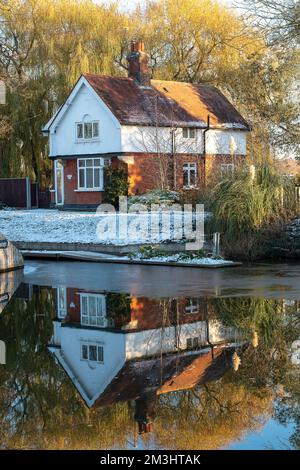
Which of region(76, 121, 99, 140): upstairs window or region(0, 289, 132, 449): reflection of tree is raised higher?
region(76, 121, 99, 140): upstairs window

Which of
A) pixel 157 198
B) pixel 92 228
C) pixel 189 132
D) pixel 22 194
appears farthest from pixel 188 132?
pixel 92 228

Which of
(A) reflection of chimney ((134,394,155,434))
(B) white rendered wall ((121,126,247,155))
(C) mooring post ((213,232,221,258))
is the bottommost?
(A) reflection of chimney ((134,394,155,434))

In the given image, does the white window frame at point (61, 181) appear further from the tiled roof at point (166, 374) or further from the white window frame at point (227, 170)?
the tiled roof at point (166, 374)

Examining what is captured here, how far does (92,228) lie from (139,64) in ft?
52.1

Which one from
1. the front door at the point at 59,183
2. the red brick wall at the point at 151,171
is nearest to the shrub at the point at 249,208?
the red brick wall at the point at 151,171

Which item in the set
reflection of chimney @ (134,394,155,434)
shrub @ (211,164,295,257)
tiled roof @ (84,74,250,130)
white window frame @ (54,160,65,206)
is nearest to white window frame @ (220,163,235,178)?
shrub @ (211,164,295,257)

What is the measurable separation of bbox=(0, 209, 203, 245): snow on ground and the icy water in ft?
32.6

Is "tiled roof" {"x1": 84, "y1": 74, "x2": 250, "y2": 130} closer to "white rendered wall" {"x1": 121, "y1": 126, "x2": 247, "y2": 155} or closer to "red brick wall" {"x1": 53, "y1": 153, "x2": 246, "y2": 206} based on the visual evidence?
"white rendered wall" {"x1": 121, "y1": 126, "x2": 247, "y2": 155}

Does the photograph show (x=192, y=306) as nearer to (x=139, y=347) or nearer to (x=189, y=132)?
(x=139, y=347)

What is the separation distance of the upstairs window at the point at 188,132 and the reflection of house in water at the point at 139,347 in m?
27.1

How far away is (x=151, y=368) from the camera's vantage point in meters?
8.98

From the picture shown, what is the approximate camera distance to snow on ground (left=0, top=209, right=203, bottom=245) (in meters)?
26.0

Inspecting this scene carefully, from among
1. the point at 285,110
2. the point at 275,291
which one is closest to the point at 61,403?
the point at 275,291

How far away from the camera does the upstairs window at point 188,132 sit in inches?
1594
